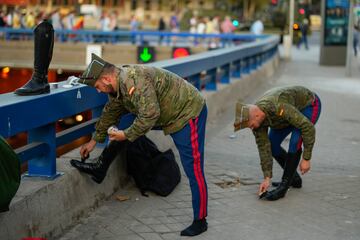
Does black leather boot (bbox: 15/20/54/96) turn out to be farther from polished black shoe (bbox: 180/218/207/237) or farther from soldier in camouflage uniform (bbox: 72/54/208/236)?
polished black shoe (bbox: 180/218/207/237)

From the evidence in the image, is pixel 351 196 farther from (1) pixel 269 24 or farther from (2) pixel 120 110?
(1) pixel 269 24

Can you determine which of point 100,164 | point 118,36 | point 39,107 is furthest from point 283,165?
point 118,36

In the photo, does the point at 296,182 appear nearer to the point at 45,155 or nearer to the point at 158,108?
the point at 158,108

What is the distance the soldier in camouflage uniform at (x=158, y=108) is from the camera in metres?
4.83

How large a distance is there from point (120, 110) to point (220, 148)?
145 inches

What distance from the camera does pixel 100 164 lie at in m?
5.82

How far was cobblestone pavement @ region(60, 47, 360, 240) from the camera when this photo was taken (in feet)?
17.7

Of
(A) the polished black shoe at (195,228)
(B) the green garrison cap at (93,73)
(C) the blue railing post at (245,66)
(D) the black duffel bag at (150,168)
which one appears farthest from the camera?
(C) the blue railing post at (245,66)

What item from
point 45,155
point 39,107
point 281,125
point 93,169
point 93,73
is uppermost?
point 93,73

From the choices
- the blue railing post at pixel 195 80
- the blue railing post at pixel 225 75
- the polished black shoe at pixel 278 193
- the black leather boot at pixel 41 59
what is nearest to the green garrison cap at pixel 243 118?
the polished black shoe at pixel 278 193

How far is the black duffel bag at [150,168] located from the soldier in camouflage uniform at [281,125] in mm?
888

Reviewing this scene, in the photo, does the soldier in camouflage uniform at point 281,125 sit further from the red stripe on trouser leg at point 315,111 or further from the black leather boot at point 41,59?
the black leather boot at point 41,59

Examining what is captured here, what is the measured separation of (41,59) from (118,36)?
88.5 ft

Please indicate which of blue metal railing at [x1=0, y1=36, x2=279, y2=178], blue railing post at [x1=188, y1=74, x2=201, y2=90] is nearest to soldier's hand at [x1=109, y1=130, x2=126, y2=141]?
blue metal railing at [x1=0, y1=36, x2=279, y2=178]
